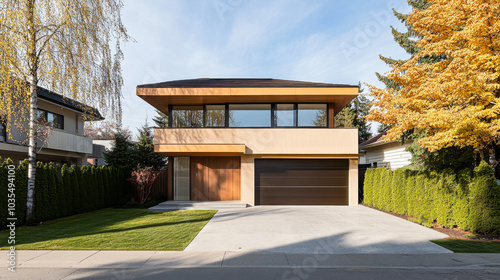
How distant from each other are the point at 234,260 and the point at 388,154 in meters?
15.3

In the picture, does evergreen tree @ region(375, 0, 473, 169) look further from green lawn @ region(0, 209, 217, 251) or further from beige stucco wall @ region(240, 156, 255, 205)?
green lawn @ region(0, 209, 217, 251)

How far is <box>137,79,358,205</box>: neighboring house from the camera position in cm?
1232

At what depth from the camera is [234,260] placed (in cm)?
524

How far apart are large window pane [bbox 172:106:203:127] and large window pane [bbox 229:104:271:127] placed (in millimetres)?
1731

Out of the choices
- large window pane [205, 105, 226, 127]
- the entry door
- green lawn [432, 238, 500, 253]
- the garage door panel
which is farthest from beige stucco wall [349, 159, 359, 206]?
the entry door

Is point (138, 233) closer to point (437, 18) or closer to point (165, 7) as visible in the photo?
point (165, 7)

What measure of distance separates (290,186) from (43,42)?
1135 cm

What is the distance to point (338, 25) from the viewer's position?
11352 millimetres

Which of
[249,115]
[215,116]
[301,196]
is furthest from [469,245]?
[215,116]

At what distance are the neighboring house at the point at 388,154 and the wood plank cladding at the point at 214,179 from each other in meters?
9.43

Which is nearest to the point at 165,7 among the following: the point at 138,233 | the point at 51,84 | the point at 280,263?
the point at 51,84

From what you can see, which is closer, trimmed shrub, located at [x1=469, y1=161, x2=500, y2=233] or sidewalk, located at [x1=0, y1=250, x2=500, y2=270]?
sidewalk, located at [x1=0, y1=250, x2=500, y2=270]

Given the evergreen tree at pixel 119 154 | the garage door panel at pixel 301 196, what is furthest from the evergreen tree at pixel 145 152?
the garage door panel at pixel 301 196

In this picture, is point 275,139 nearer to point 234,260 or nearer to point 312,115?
point 312,115
